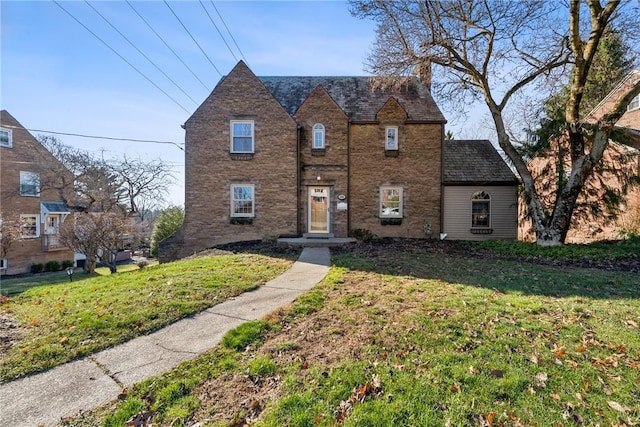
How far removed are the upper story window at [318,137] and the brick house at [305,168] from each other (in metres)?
0.05

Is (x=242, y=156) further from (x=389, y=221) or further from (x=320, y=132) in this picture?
(x=389, y=221)

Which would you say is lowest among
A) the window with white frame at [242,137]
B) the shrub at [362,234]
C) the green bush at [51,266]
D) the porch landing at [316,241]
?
the green bush at [51,266]

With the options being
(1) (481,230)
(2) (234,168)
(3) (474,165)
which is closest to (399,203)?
(1) (481,230)

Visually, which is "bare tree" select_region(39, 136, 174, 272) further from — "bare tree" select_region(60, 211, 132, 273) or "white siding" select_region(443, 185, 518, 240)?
"white siding" select_region(443, 185, 518, 240)

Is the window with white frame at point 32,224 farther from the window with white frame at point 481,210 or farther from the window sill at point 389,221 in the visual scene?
the window with white frame at point 481,210

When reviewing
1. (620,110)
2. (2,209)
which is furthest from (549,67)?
(2,209)

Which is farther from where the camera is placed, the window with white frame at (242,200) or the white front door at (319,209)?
the white front door at (319,209)

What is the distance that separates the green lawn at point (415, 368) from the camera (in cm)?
305

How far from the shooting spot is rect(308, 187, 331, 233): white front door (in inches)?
624

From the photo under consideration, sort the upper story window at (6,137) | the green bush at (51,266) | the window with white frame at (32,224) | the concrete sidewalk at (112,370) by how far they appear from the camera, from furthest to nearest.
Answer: the green bush at (51,266)
the window with white frame at (32,224)
the upper story window at (6,137)
the concrete sidewalk at (112,370)

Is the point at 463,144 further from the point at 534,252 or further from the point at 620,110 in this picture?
the point at 534,252

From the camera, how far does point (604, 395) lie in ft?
10.6

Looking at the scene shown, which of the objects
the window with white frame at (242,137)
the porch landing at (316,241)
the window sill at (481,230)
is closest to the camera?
the porch landing at (316,241)

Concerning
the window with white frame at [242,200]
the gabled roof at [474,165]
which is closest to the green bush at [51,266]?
the window with white frame at [242,200]
